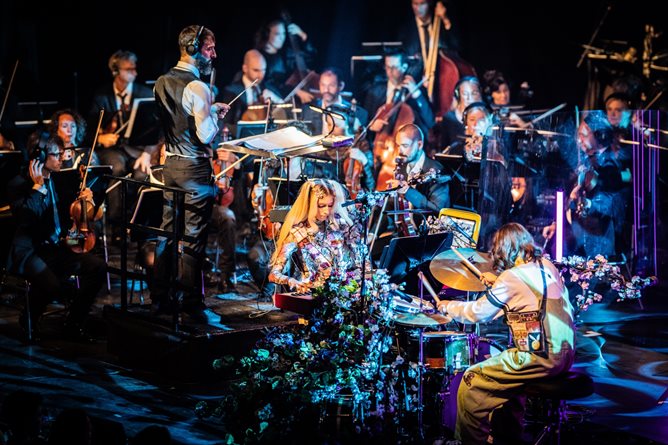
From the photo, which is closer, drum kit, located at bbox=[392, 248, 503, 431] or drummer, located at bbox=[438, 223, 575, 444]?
drummer, located at bbox=[438, 223, 575, 444]

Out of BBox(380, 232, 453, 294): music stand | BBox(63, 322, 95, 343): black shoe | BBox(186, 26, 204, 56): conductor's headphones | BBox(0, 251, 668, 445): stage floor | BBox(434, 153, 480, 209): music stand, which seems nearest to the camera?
BBox(0, 251, 668, 445): stage floor

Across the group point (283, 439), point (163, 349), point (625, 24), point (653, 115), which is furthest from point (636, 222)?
point (283, 439)

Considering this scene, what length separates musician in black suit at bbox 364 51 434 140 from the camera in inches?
518

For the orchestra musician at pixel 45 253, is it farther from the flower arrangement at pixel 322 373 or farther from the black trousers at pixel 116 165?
Result: the black trousers at pixel 116 165

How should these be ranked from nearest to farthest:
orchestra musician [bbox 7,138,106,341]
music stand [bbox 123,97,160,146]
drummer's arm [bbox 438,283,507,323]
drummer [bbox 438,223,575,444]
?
1. drummer [bbox 438,223,575,444]
2. drummer's arm [bbox 438,283,507,323]
3. orchestra musician [bbox 7,138,106,341]
4. music stand [bbox 123,97,160,146]

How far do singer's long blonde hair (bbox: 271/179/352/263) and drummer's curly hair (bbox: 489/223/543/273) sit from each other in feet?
5.25

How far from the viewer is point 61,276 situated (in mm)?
7676

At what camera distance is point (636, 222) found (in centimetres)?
1010

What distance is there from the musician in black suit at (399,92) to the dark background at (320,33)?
21.8 inches

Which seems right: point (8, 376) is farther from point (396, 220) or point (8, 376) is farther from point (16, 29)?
point (16, 29)

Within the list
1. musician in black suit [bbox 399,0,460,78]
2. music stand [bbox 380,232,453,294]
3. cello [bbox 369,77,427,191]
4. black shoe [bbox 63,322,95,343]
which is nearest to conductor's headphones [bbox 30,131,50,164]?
black shoe [bbox 63,322,95,343]

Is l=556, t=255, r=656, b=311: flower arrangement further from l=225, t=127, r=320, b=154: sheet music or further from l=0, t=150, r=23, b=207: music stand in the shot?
l=0, t=150, r=23, b=207: music stand

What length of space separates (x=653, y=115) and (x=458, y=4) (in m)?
5.00

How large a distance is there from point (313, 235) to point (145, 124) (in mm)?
5056
